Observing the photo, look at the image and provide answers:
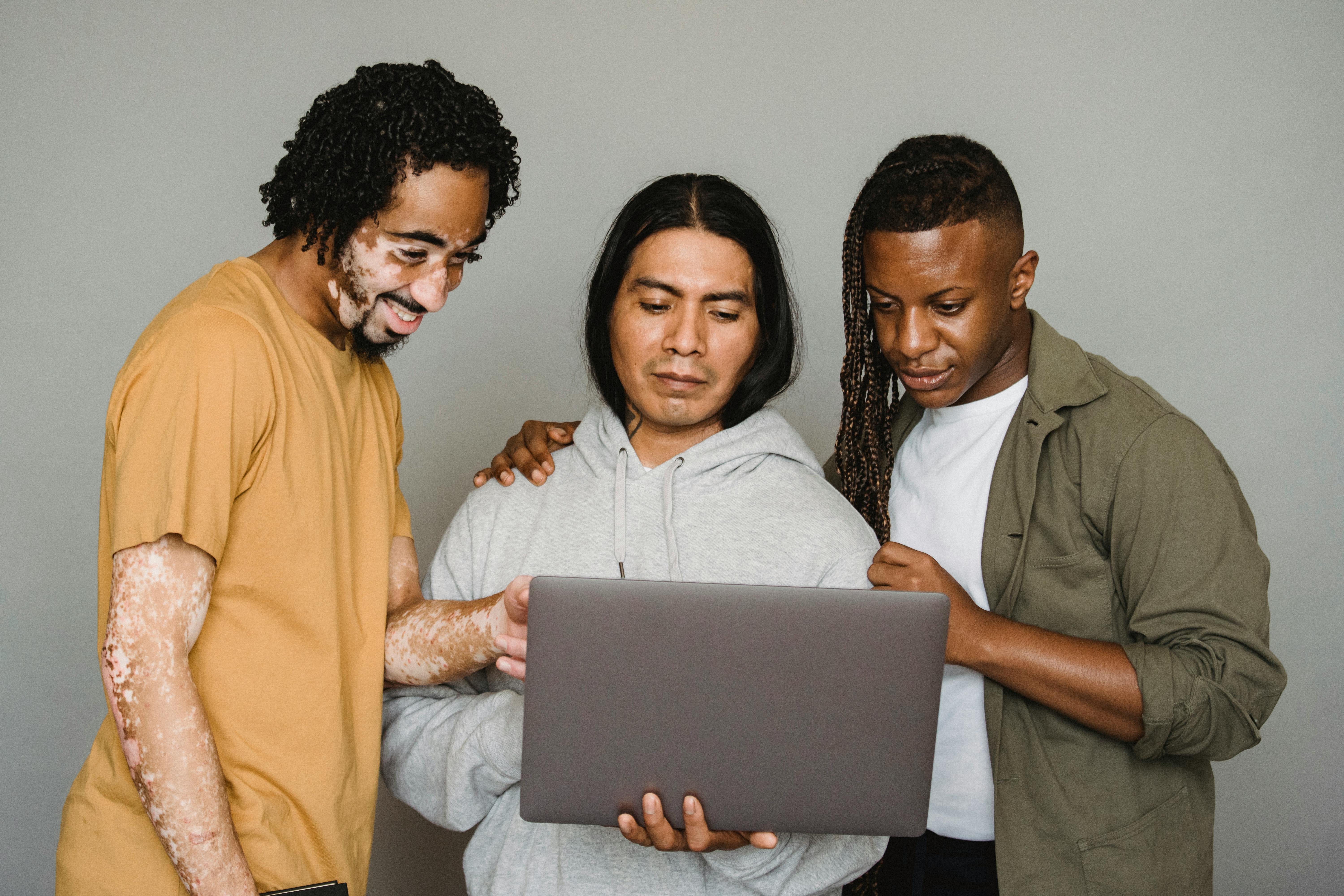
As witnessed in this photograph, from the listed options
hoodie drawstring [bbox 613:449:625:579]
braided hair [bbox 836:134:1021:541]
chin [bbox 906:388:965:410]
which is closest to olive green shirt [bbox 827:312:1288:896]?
chin [bbox 906:388:965:410]

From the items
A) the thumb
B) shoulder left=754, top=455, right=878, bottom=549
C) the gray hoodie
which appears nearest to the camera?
the thumb

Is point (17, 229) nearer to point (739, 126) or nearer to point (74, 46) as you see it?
point (74, 46)

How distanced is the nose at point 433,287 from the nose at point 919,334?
739mm

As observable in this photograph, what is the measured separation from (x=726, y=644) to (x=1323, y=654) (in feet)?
7.89

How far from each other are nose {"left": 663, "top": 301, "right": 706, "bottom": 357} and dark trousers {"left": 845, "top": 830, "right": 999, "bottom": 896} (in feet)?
2.90

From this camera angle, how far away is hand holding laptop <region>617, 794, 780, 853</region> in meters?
1.21

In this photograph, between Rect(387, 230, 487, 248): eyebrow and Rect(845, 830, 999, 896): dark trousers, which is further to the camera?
Rect(845, 830, 999, 896): dark trousers

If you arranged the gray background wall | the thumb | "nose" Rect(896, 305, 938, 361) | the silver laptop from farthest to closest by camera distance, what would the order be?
1. the gray background wall
2. "nose" Rect(896, 305, 938, 361)
3. the thumb
4. the silver laptop

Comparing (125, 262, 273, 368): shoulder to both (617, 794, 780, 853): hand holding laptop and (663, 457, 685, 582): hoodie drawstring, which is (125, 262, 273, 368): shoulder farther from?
(617, 794, 780, 853): hand holding laptop

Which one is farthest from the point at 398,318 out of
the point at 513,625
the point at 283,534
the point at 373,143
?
the point at 513,625

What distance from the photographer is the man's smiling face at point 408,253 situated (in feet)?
4.59

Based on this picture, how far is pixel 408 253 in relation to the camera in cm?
142

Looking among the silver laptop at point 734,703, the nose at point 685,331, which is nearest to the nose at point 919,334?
the nose at point 685,331

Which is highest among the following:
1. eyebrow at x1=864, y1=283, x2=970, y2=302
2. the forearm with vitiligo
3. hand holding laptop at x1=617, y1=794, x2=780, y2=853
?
eyebrow at x1=864, y1=283, x2=970, y2=302
